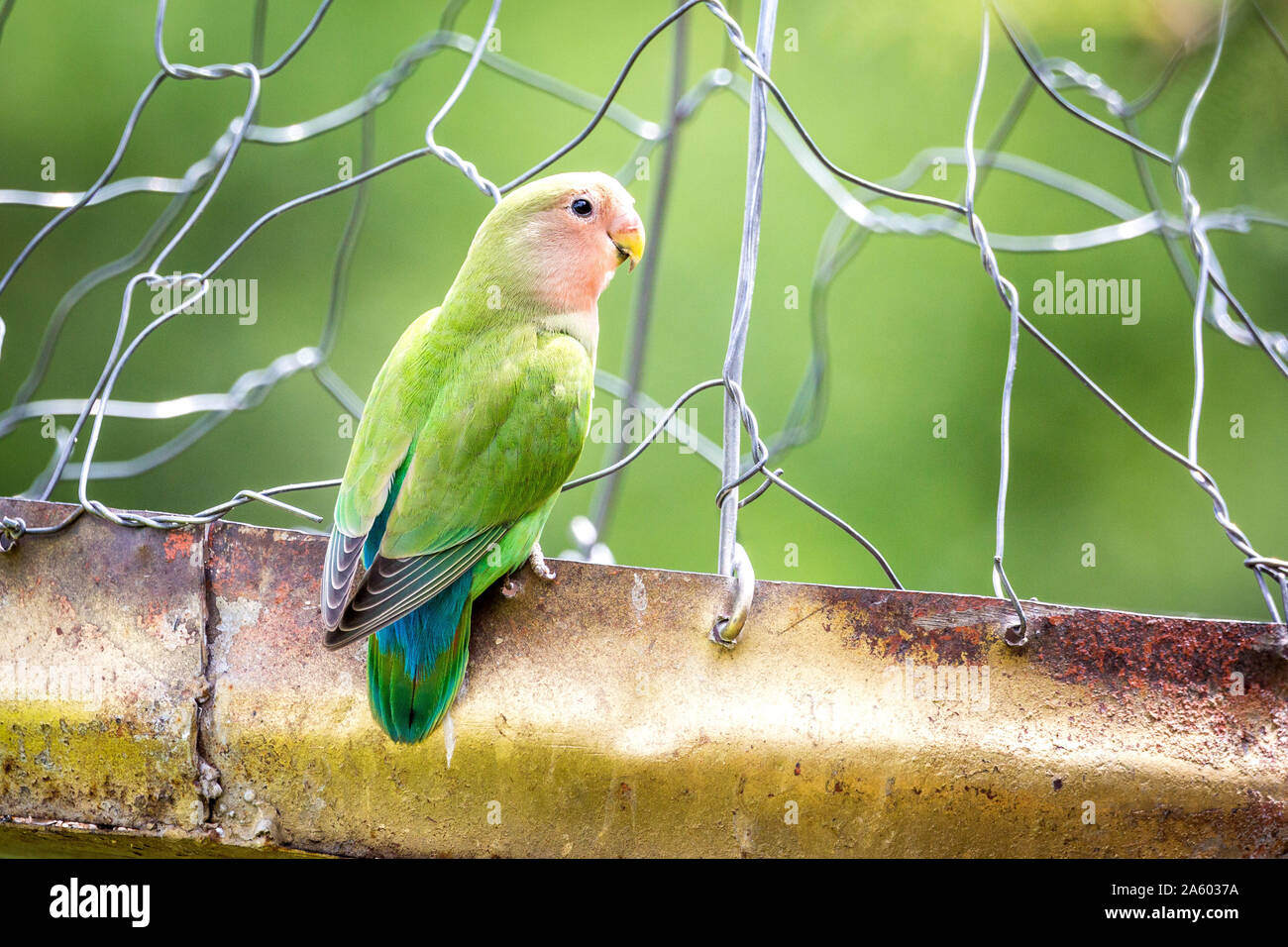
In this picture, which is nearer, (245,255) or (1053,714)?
(1053,714)

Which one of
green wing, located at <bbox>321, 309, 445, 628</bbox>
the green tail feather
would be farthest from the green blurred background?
the green tail feather

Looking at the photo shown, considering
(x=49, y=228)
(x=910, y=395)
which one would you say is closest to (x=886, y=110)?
(x=910, y=395)

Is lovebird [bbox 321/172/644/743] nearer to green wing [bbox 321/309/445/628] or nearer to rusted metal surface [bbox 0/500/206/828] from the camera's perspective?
green wing [bbox 321/309/445/628]

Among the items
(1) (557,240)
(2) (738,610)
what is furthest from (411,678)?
(1) (557,240)

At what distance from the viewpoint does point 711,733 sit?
1057 millimetres

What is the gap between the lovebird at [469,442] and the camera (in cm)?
111

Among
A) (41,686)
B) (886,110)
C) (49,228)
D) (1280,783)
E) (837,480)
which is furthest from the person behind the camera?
(886,110)

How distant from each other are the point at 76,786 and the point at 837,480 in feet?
7.36

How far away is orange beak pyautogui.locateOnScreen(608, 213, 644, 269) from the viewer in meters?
1.63

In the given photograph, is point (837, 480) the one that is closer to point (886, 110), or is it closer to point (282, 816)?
point (886, 110)

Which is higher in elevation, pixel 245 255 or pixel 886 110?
pixel 886 110

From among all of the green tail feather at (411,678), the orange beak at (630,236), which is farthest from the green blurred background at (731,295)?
the green tail feather at (411,678)

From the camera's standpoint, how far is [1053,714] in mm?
1032

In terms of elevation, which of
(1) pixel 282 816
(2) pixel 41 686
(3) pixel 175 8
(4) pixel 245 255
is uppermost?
(3) pixel 175 8
